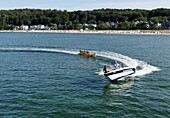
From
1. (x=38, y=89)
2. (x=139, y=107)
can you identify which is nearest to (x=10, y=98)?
(x=38, y=89)

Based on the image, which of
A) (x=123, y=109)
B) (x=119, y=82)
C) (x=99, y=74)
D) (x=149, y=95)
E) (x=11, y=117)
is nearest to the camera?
(x=11, y=117)

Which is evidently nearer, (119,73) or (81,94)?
(81,94)

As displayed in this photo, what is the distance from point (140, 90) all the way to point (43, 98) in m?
A: 13.7

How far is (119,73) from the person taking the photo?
30.9 metres

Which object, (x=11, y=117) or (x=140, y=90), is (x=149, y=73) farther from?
(x=11, y=117)

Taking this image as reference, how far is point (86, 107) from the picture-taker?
21.8 meters

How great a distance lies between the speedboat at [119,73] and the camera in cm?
2995

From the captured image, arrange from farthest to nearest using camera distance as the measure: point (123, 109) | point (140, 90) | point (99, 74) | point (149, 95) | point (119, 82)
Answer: point (99, 74) → point (119, 82) → point (140, 90) → point (149, 95) → point (123, 109)

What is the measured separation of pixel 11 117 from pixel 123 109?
12097 mm

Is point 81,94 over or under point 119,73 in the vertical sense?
under

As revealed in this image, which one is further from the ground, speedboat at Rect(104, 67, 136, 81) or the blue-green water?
speedboat at Rect(104, 67, 136, 81)

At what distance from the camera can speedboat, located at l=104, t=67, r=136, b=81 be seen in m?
30.0

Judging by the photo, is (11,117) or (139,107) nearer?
(11,117)

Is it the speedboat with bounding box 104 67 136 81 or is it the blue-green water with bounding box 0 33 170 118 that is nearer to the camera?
the blue-green water with bounding box 0 33 170 118
